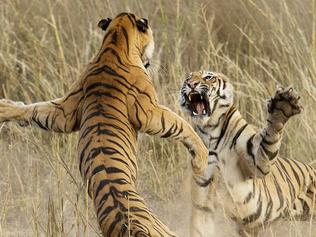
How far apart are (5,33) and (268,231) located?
2616 millimetres

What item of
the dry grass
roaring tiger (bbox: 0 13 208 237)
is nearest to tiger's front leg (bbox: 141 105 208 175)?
roaring tiger (bbox: 0 13 208 237)

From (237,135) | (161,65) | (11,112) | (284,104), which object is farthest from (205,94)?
(161,65)

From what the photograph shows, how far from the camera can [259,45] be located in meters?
7.07

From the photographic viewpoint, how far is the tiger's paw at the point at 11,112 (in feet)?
15.1

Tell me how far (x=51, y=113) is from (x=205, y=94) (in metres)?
0.68

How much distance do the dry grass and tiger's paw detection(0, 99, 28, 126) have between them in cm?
80

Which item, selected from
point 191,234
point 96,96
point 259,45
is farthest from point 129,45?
point 259,45

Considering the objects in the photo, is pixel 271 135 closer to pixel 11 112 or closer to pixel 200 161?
pixel 200 161

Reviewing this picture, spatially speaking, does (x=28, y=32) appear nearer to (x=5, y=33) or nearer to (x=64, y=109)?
(x=5, y=33)

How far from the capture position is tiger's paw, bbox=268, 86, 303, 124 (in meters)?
4.33

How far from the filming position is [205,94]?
4824 millimetres

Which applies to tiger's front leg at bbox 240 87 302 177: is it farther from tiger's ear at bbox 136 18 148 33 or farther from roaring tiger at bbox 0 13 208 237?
tiger's ear at bbox 136 18 148 33

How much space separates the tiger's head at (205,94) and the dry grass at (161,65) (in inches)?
21.3

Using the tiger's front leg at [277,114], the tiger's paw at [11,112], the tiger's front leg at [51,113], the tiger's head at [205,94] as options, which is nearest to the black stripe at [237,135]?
the tiger's head at [205,94]
